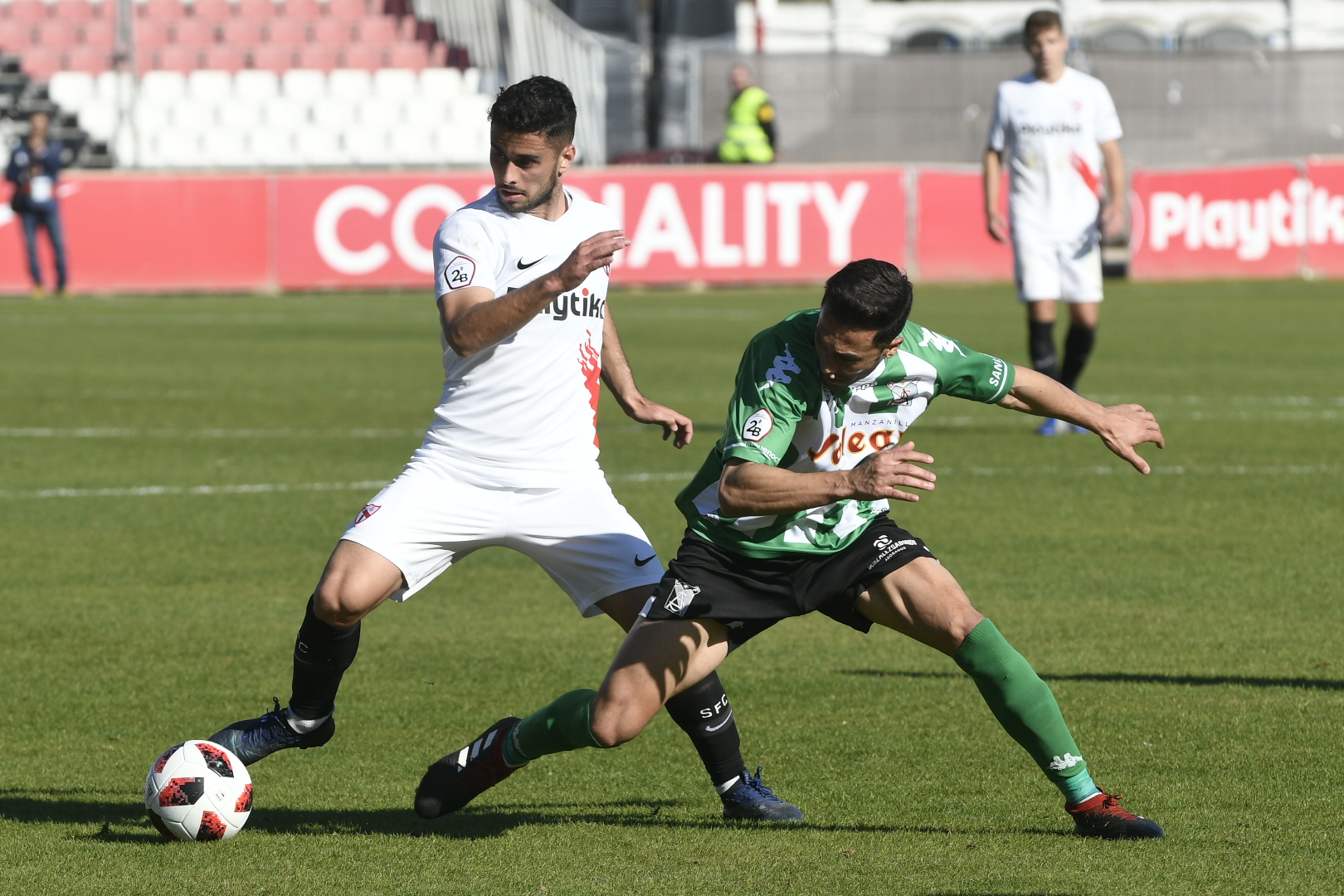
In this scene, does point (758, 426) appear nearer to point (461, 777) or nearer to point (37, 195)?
point (461, 777)

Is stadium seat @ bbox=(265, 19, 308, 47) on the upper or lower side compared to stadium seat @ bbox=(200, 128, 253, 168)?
upper

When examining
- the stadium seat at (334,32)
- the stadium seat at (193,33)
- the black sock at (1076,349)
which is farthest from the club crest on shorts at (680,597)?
the stadium seat at (193,33)

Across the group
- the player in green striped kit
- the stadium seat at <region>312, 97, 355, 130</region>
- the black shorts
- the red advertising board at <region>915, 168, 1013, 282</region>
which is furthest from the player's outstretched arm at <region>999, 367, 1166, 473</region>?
the stadium seat at <region>312, 97, 355, 130</region>

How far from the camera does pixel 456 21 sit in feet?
108

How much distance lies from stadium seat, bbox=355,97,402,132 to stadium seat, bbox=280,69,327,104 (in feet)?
2.54

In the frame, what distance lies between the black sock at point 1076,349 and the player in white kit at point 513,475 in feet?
24.0

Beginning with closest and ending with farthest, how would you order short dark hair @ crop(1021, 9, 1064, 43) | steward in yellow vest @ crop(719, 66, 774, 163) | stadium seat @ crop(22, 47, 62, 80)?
1. short dark hair @ crop(1021, 9, 1064, 43)
2. steward in yellow vest @ crop(719, 66, 774, 163)
3. stadium seat @ crop(22, 47, 62, 80)

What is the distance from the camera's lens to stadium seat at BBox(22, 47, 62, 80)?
32.2 m

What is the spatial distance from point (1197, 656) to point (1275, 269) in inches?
756

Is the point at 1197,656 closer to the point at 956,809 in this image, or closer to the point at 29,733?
the point at 956,809

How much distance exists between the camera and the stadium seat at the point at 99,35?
33250 mm

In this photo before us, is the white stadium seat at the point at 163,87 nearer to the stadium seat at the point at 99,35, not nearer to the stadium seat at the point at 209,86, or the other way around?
the stadium seat at the point at 209,86

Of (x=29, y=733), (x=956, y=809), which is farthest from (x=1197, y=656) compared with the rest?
(x=29, y=733)

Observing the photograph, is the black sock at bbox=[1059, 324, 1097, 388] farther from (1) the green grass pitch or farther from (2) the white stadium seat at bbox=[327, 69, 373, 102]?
(2) the white stadium seat at bbox=[327, 69, 373, 102]
